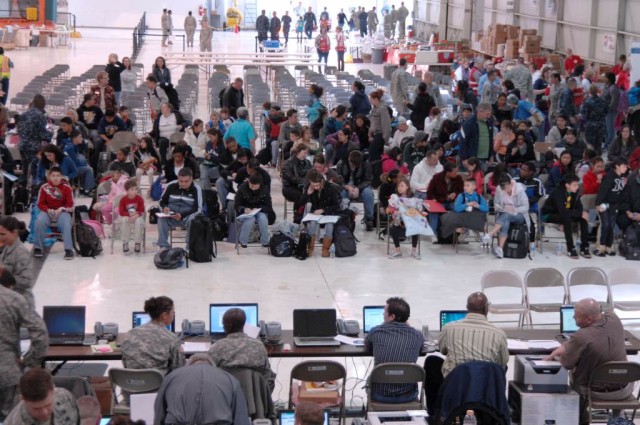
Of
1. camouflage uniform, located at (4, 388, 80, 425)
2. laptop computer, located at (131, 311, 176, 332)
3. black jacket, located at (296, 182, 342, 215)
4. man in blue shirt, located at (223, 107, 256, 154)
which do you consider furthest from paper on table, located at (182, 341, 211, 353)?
man in blue shirt, located at (223, 107, 256, 154)

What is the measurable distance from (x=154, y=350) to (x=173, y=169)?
21.8ft

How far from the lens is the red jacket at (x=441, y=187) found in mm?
13195

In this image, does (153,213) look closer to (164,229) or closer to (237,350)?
(164,229)

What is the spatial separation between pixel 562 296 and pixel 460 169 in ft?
15.8

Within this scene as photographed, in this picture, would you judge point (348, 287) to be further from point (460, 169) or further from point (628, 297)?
point (460, 169)

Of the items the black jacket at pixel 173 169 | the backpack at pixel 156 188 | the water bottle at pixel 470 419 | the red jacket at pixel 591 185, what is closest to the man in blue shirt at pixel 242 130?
the backpack at pixel 156 188

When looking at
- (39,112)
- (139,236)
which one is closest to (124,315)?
(139,236)

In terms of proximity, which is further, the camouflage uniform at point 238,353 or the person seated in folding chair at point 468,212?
the person seated in folding chair at point 468,212

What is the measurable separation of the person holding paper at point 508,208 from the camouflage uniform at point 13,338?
6.67 metres

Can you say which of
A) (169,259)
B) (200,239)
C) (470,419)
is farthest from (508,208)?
(470,419)

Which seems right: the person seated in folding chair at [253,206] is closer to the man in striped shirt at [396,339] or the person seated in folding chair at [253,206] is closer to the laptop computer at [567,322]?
Answer: the laptop computer at [567,322]

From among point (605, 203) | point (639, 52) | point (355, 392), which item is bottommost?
point (355, 392)

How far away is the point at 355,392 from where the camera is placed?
8.82 m

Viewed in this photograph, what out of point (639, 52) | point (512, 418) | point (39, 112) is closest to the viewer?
point (512, 418)
